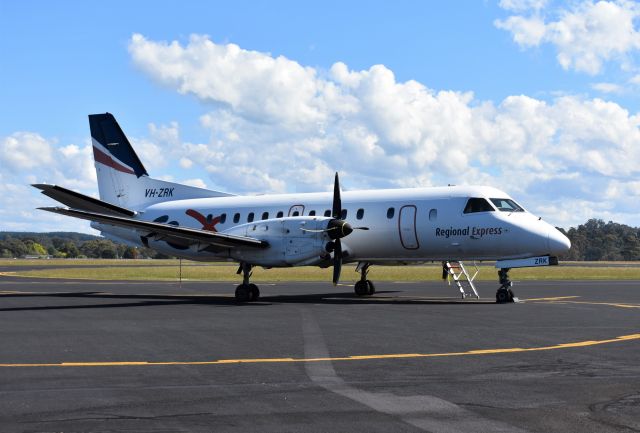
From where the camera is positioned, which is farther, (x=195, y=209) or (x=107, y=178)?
(x=107, y=178)

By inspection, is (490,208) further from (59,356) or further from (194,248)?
(59,356)

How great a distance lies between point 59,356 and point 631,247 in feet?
537

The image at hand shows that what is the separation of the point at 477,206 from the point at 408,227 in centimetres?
264

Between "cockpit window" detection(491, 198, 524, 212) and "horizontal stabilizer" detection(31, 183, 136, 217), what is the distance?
15417 millimetres

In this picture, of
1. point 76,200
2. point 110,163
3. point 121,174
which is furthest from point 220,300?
point 110,163

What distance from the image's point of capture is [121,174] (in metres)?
36.6

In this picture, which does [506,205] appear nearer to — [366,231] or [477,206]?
[477,206]

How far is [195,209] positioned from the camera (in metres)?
33.7

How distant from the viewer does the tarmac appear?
25.3 ft

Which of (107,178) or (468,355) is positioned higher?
(107,178)

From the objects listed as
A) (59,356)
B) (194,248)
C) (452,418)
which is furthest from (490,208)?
(452,418)

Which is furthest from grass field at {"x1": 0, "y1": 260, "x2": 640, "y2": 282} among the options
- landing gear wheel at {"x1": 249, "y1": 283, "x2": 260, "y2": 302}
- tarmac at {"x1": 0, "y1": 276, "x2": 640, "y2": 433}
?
tarmac at {"x1": 0, "y1": 276, "x2": 640, "y2": 433}

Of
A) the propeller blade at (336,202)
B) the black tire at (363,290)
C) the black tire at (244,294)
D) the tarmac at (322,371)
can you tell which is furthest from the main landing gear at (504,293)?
the black tire at (244,294)

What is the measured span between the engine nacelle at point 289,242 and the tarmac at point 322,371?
183 inches
